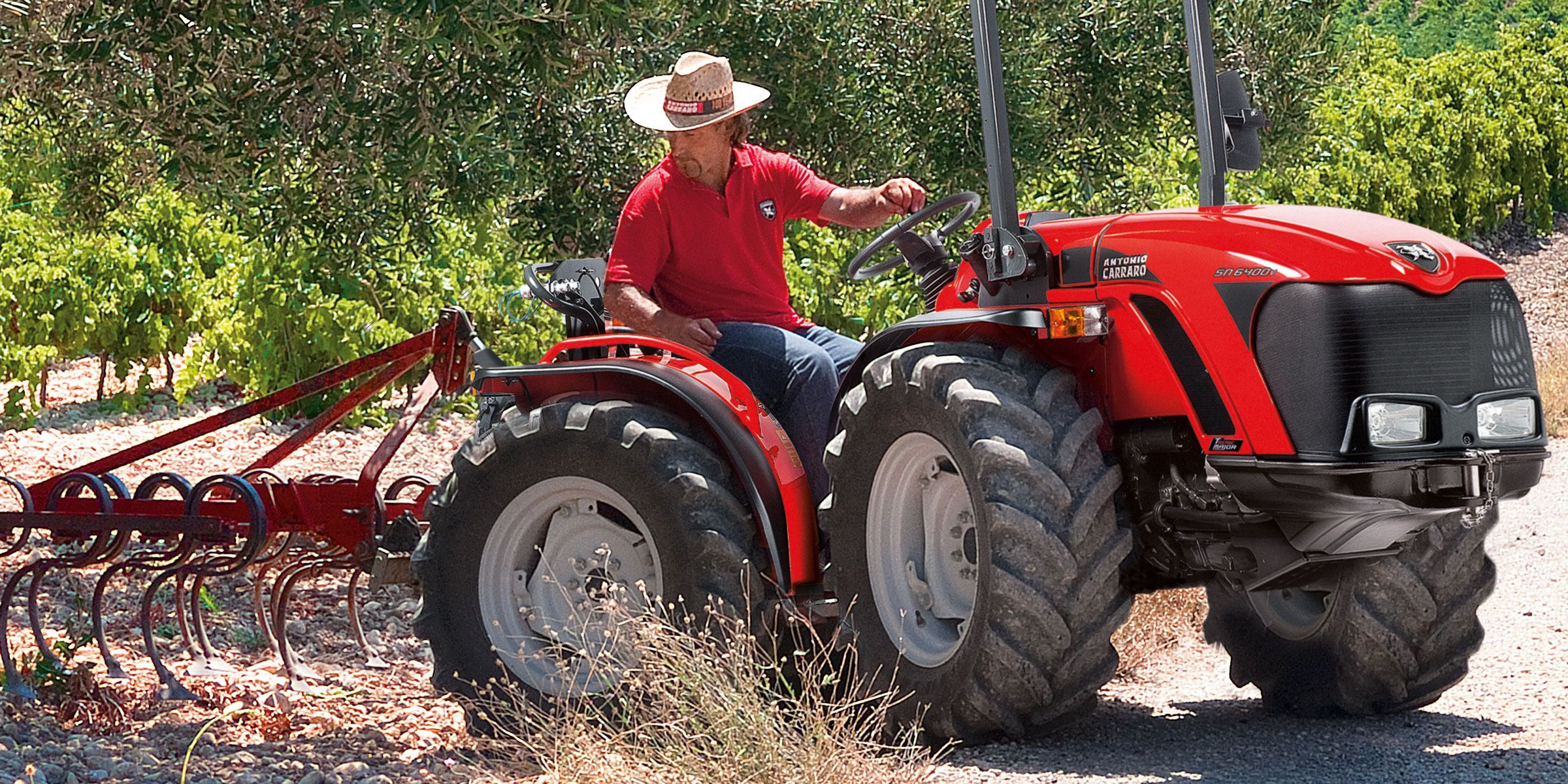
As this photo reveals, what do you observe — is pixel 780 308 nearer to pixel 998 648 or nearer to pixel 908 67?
pixel 998 648

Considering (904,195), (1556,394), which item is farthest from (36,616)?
(1556,394)

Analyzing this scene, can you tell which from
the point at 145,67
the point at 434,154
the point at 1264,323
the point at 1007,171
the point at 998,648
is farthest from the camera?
the point at 145,67

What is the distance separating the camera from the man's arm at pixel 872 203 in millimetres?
4652

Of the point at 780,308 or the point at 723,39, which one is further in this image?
the point at 723,39

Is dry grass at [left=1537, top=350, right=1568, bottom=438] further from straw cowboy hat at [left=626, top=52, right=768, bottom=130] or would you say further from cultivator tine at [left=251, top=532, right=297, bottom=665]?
cultivator tine at [left=251, top=532, right=297, bottom=665]

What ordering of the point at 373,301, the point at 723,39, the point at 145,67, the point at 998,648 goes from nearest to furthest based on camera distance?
the point at 998,648 < the point at 145,67 < the point at 723,39 < the point at 373,301

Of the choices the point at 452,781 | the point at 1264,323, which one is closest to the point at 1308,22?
the point at 1264,323

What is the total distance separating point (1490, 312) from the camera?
12.2 ft

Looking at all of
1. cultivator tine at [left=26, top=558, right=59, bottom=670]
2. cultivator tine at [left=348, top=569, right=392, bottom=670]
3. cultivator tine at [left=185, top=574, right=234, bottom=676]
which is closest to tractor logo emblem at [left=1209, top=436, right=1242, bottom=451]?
cultivator tine at [left=185, top=574, right=234, bottom=676]

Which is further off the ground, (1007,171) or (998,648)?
(1007,171)

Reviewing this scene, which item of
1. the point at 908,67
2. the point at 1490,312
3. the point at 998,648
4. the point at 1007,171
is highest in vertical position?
the point at 908,67

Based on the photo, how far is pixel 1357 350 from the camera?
3604mm

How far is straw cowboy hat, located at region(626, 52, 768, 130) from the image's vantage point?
4.80 meters

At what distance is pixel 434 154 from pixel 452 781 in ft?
6.86
